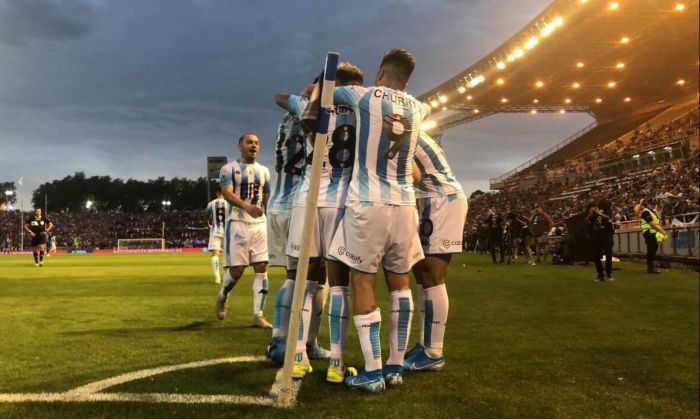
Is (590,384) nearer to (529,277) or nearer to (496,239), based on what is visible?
(529,277)

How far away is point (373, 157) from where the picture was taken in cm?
381

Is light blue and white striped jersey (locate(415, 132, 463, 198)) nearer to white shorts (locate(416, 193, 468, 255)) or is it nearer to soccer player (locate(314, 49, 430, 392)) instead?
white shorts (locate(416, 193, 468, 255))

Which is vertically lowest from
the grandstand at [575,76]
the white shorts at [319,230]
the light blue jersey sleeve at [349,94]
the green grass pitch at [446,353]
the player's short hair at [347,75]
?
the green grass pitch at [446,353]

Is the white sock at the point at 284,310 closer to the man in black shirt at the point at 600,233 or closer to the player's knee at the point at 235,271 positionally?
the player's knee at the point at 235,271

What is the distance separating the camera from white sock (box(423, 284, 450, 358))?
4.35 meters

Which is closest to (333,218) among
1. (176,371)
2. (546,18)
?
(176,371)

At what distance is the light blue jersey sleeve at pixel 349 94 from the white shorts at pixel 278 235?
165cm

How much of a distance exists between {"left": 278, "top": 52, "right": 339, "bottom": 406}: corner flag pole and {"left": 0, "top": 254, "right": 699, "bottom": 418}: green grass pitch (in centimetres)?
42

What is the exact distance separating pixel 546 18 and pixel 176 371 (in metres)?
27.4

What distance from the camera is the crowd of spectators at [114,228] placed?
199 ft

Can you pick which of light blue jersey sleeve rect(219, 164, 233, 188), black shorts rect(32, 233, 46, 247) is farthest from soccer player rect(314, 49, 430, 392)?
black shorts rect(32, 233, 46, 247)

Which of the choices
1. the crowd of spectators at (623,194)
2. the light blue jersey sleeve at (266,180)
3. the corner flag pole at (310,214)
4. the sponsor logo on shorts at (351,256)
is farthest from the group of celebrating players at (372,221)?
the crowd of spectators at (623,194)

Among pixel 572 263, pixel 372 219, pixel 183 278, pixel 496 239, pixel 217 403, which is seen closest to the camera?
pixel 217 403

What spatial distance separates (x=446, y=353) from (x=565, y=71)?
108 ft
